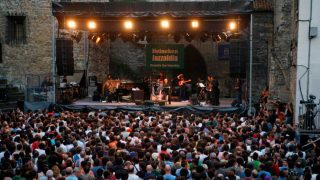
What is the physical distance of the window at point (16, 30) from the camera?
2864 cm

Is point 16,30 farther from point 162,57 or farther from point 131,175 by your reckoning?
point 131,175

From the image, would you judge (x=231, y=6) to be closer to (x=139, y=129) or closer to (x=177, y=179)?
(x=139, y=129)

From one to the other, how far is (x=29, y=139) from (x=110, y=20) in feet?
38.2

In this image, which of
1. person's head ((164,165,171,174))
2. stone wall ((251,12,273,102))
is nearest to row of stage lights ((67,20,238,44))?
stone wall ((251,12,273,102))

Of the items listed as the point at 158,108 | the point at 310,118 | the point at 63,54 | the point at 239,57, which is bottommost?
the point at 158,108

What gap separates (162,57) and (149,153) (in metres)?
19.2

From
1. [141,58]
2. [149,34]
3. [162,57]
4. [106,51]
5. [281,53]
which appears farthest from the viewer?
[141,58]

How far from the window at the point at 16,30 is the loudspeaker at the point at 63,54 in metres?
5.72

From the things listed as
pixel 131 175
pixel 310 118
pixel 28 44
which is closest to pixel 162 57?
pixel 28 44

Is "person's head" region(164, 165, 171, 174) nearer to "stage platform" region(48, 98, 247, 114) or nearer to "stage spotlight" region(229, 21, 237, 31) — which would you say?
"stage platform" region(48, 98, 247, 114)

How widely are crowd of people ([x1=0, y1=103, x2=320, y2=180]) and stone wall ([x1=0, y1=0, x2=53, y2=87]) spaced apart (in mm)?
13372

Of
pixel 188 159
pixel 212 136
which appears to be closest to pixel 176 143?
pixel 188 159

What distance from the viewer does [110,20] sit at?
77.4ft

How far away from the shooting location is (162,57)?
29.8m
